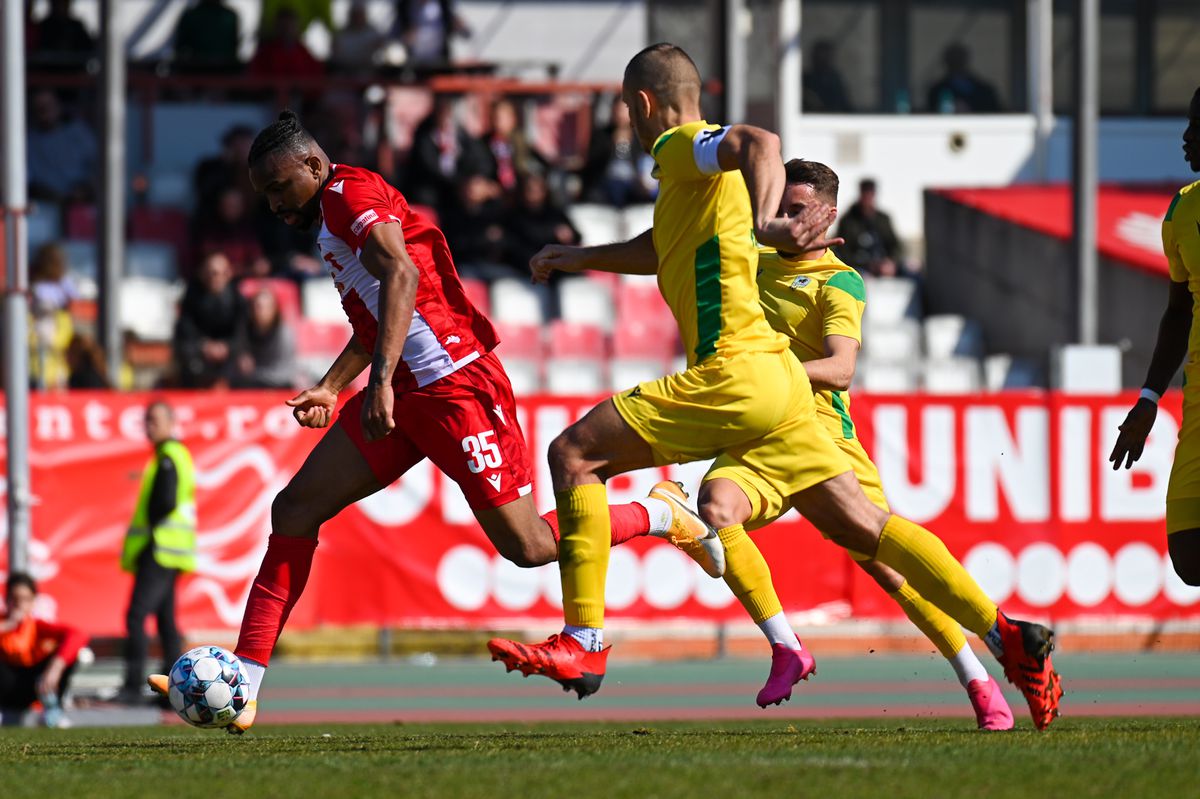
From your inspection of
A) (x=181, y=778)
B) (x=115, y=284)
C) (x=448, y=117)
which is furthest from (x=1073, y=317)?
(x=181, y=778)

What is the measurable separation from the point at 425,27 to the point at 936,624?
50.8ft

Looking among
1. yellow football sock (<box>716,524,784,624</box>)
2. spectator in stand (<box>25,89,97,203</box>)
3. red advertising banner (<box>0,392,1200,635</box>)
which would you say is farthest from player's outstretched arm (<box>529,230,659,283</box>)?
spectator in stand (<box>25,89,97,203</box>)

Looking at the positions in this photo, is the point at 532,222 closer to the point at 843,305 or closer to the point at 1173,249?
the point at 843,305

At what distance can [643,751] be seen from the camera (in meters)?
6.83

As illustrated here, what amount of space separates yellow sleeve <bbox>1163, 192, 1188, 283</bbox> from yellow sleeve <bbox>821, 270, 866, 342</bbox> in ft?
3.85

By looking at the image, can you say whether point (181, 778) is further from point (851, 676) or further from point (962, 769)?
point (851, 676)

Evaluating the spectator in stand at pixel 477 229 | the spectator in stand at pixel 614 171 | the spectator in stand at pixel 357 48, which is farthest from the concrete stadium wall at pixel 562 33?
the spectator in stand at pixel 477 229

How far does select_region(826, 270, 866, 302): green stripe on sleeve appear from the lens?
808cm

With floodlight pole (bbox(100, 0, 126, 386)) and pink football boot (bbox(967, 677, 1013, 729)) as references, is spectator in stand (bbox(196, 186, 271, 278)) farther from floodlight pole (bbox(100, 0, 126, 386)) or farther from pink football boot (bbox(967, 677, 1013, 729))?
pink football boot (bbox(967, 677, 1013, 729))

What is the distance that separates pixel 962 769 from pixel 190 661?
2932 mm

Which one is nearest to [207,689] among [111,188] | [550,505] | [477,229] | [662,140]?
[662,140]

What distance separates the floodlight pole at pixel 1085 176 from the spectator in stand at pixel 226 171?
772 cm

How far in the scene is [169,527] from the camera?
12.8 m

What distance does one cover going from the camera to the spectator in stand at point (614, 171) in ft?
69.5
